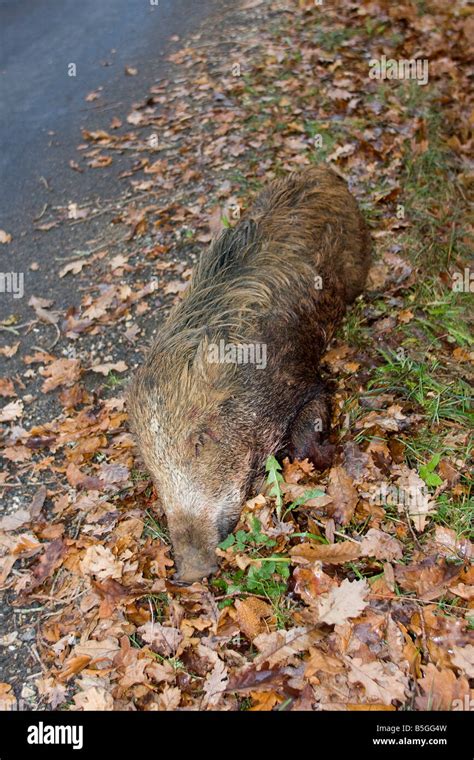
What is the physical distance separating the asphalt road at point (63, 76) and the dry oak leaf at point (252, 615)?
5702 mm

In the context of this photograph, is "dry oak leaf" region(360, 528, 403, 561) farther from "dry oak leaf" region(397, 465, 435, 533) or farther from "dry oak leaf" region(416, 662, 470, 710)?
"dry oak leaf" region(416, 662, 470, 710)

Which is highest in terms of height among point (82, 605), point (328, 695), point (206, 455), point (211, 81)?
point (211, 81)

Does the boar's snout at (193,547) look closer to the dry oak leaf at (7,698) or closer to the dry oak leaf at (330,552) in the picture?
Answer: the dry oak leaf at (330,552)

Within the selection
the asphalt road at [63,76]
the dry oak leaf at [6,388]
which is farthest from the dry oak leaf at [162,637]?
the asphalt road at [63,76]

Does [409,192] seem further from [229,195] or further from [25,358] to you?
[25,358]

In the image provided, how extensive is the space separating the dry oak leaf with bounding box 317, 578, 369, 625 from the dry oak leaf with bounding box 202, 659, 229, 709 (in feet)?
1.85

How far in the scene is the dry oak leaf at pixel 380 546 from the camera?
3521 millimetres

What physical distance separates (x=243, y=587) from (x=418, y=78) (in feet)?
23.1

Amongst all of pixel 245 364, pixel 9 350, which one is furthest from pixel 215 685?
pixel 9 350

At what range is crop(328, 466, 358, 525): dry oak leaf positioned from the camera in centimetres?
378

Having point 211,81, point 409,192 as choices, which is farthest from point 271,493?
point 211,81

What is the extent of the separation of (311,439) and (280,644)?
4.62 feet
